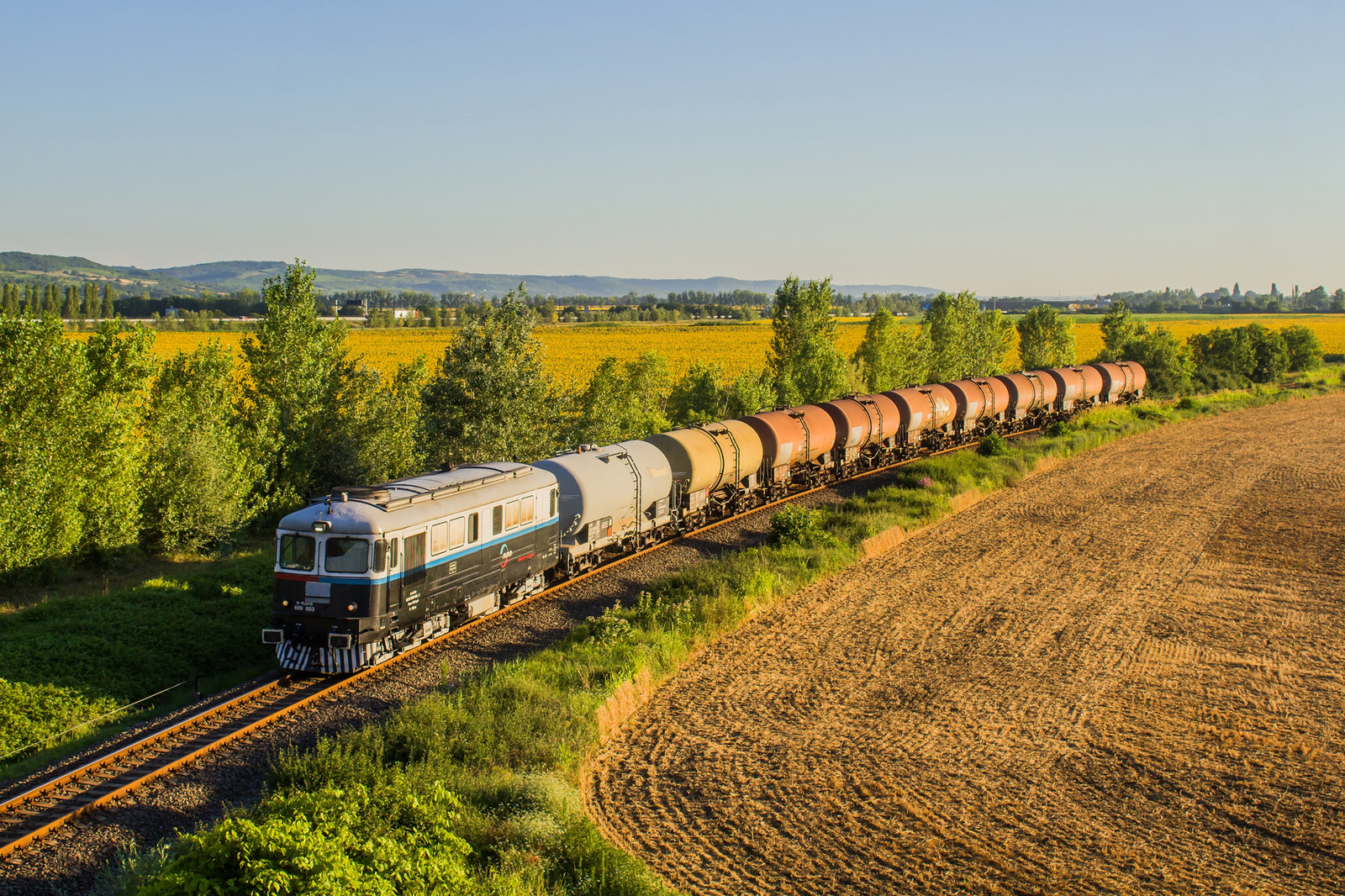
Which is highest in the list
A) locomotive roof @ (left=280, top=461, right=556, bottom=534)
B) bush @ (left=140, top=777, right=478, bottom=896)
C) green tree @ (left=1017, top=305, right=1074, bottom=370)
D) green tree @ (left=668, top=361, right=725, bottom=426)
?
green tree @ (left=1017, top=305, right=1074, bottom=370)

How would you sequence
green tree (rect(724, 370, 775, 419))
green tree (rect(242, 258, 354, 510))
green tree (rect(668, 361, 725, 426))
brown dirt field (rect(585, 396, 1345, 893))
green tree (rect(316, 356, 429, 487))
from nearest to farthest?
brown dirt field (rect(585, 396, 1345, 893)), green tree (rect(242, 258, 354, 510)), green tree (rect(316, 356, 429, 487)), green tree (rect(724, 370, 775, 419)), green tree (rect(668, 361, 725, 426))

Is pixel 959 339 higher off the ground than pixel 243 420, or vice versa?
pixel 959 339

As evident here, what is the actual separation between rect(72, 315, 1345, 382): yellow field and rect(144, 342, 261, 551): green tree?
4686cm

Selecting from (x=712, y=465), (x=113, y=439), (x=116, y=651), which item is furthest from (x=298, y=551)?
(x=712, y=465)

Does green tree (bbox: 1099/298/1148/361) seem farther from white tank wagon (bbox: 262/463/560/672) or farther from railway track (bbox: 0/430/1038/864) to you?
railway track (bbox: 0/430/1038/864)

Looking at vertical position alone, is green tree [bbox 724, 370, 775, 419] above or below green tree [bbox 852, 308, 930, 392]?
below

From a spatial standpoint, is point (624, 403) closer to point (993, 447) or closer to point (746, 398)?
point (746, 398)

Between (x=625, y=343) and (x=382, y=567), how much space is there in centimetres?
11631

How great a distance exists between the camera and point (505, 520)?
21.1 m

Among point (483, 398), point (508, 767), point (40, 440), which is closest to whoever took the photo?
point (508, 767)

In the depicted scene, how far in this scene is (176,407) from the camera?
31.4 meters

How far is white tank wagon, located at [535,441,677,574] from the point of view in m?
24.1

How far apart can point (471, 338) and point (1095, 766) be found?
914 inches

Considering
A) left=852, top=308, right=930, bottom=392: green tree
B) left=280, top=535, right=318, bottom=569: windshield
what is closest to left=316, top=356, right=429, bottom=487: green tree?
left=280, top=535, right=318, bottom=569: windshield
